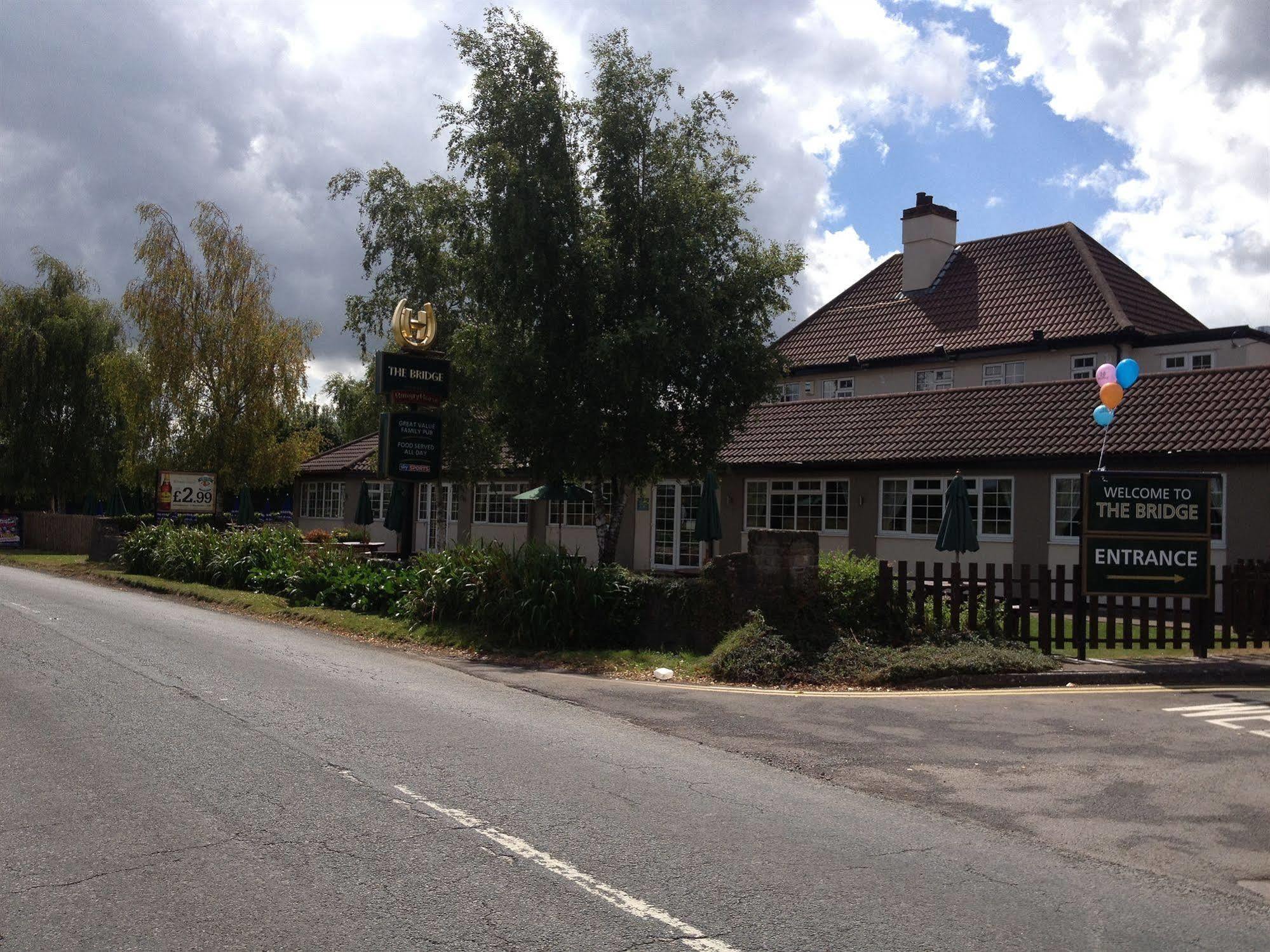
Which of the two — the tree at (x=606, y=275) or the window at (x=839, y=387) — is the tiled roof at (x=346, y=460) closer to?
the window at (x=839, y=387)

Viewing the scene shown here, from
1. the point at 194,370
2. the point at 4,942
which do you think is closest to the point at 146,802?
the point at 4,942

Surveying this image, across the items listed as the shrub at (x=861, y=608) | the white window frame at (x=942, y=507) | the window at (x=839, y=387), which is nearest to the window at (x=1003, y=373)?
the window at (x=839, y=387)

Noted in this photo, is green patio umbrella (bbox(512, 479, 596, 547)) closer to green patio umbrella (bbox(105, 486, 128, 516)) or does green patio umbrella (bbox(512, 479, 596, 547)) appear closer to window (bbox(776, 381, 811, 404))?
window (bbox(776, 381, 811, 404))

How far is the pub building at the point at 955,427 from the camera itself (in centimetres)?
2016

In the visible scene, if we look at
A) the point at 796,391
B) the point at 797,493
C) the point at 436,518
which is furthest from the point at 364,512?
the point at 796,391

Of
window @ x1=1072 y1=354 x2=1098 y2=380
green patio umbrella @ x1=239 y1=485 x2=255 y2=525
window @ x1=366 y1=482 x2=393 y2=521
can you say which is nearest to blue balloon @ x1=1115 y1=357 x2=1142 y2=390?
window @ x1=1072 y1=354 x2=1098 y2=380

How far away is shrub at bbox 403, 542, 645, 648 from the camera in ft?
48.6

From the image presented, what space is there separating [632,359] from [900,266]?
2370 cm

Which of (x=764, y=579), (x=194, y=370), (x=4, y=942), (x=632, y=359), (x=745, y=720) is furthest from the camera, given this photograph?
(x=194, y=370)

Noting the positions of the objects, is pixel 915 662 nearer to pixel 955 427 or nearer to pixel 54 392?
pixel 955 427

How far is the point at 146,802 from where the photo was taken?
6332 mm

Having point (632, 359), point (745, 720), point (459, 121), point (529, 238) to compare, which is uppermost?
point (459, 121)

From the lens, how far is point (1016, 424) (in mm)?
22250

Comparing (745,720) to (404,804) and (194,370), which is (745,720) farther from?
(194,370)
